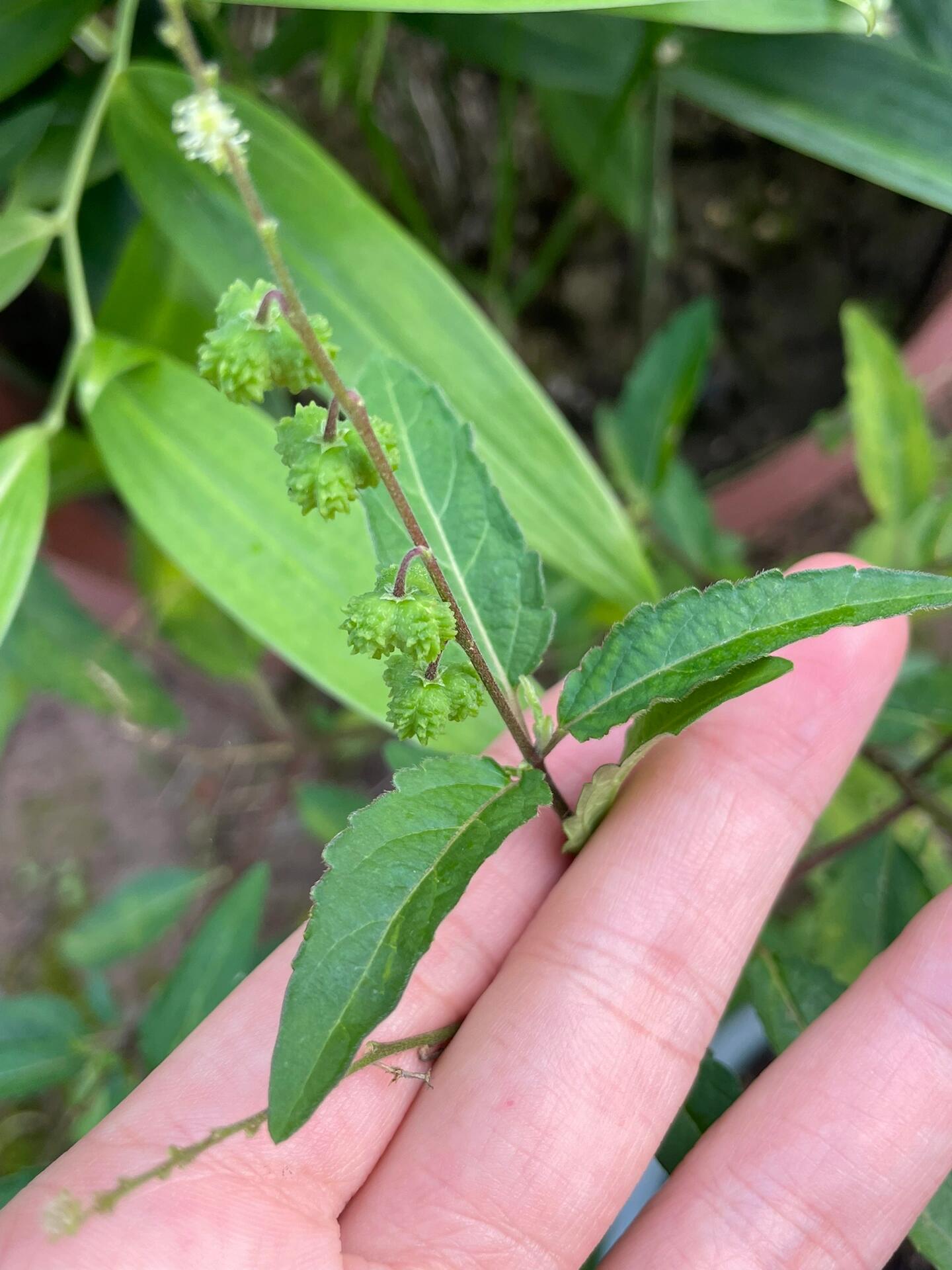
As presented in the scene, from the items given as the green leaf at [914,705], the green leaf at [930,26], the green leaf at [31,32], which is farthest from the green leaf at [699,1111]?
the green leaf at [31,32]

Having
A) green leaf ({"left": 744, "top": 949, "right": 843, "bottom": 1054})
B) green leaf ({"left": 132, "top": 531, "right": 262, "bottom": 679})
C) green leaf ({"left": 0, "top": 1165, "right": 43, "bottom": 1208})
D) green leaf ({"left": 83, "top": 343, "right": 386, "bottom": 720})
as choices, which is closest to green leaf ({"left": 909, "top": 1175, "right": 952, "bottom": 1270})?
green leaf ({"left": 744, "top": 949, "right": 843, "bottom": 1054})

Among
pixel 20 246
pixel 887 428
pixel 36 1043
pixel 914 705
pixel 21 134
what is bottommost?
pixel 36 1043

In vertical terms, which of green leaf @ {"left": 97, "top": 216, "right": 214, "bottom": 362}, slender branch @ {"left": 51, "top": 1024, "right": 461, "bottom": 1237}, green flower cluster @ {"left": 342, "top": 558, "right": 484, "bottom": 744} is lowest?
slender branch @ {"left": 51, "top": 1024, "right": 461, "bottom": 1237}

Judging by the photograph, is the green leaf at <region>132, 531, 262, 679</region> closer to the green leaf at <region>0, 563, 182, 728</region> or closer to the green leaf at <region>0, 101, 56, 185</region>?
the green leaf at <region>0, 563, 182, 728</region>

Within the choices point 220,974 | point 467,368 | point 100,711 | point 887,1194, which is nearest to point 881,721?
point 887,1194

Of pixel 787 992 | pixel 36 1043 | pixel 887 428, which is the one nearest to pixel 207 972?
pixel 36 1043

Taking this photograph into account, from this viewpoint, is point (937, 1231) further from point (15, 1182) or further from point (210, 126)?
point (210, 126)
